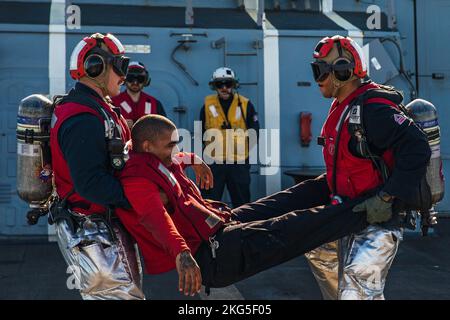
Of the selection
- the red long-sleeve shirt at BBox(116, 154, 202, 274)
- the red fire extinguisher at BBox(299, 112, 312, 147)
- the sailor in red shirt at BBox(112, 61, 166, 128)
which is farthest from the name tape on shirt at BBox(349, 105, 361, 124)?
the red fire extinguisher at BBox(299, 112, 312, 147)

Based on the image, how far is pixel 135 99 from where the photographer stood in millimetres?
7199

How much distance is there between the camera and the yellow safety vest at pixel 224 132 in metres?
7.93

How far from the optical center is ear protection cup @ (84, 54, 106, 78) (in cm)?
356

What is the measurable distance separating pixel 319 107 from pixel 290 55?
78cm

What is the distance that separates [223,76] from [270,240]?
15.1 ft

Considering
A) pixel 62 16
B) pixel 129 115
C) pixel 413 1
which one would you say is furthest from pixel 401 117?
pixel 413 1

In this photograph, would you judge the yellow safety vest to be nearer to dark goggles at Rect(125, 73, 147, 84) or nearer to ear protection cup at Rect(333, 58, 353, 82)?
dark goggles at Rect(125, 73, 147, 84)

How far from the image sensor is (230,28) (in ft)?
28.1

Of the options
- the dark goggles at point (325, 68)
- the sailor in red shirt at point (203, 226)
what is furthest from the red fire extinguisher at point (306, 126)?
the sailor in red shirt at point (203, 226)

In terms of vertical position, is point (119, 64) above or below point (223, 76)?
below

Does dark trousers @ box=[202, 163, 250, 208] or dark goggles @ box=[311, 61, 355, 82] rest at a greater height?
dark goggles @ box=[311, 61, 355, 82]

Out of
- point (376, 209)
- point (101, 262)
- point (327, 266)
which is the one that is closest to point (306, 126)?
point (327, 266)

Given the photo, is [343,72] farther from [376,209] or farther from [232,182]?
[232,182]

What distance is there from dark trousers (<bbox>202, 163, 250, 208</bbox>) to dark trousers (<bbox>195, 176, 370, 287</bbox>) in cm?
410
